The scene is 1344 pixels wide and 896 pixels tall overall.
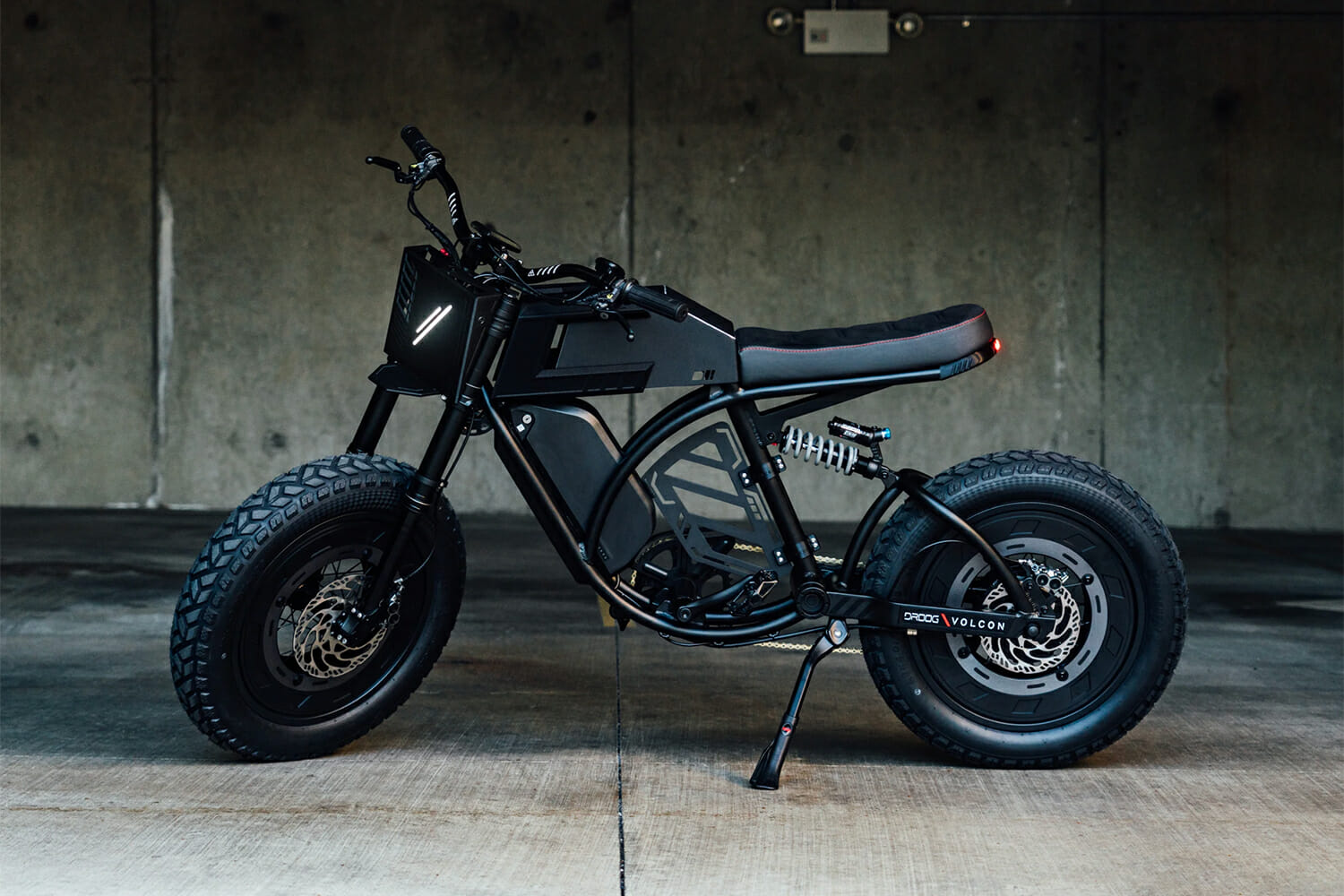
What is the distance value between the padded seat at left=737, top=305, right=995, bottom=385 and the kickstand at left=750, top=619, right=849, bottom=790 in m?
0.51

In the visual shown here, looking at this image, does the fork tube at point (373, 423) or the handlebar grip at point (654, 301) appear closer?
the handlebar grip at point (654, 301)

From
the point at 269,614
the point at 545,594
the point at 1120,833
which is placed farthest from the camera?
the point at 545,594

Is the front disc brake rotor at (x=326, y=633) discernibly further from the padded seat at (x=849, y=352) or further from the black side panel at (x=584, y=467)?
the padded seat at (x=849, y=352)

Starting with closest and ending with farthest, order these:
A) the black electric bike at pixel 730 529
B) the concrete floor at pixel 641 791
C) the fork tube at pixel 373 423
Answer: the concrete floor at pixel 641 791, the black electric bike at pixel 730 529, the fork tube at pixel 373 423

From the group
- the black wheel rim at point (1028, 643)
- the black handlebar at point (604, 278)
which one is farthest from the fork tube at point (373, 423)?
the black wheel rim at point (1028, 643)

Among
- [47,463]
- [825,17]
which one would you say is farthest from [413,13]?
[47,463]

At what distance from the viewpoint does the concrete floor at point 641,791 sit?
241cm

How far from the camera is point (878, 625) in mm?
2943

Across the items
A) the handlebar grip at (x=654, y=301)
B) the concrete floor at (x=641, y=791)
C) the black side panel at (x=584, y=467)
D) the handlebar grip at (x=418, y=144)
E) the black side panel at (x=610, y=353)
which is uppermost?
the handlebar grip at (x=418, y=144)

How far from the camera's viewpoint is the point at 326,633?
2.96 m

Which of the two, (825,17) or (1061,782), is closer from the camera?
(1061,782)

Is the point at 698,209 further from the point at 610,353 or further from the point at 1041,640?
the point at 1041,640

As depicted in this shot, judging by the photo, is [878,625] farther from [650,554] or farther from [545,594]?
[545,594]

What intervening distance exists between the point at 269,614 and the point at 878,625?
1.22 metres
